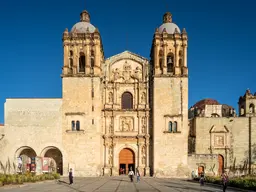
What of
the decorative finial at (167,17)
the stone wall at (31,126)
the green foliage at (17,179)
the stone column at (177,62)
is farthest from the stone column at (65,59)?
the green foliage at (17,179)

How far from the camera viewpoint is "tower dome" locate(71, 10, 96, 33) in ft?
124

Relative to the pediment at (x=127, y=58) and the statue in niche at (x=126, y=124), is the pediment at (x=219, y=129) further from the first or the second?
the pediment at (x=127, y=58)

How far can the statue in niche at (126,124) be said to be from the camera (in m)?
37.0

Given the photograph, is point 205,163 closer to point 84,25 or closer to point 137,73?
point 137,73

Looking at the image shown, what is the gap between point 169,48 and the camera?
37062 millimetres

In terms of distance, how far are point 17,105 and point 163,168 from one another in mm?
15669

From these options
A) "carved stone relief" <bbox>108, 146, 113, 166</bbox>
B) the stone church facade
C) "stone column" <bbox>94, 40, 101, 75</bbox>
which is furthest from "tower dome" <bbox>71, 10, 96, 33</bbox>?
"carved stone relief" <bbox>108, 146, 113, 166</bbox>

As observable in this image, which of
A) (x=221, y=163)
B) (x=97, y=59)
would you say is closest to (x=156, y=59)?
(x=97, y=59)

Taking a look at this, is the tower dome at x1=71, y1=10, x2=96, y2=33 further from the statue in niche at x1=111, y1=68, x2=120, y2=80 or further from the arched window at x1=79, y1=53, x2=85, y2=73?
the statue in niche at x1=111, y1=68, x2=120, y2=80

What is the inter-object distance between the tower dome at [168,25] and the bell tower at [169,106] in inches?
50.2

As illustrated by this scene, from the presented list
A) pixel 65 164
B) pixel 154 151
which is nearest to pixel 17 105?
pixel 65 164

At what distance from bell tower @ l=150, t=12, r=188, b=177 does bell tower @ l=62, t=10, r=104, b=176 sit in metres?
5.69

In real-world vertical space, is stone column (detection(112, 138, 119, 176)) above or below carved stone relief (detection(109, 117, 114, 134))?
below

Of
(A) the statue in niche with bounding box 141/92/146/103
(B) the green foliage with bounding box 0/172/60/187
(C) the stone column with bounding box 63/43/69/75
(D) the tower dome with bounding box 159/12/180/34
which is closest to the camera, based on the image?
(B) the green foliage with bounding box 0/172/60/187
